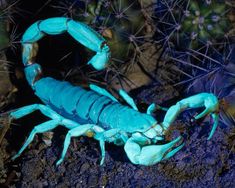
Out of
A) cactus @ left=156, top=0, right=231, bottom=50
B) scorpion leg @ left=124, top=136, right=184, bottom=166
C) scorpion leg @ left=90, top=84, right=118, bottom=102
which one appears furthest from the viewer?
scorpion leg @ left=90, top=84, right=118, bottom=102

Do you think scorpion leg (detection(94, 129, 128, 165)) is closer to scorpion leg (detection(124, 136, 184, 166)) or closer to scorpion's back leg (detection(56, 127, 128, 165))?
scorpion's back leg (detection(56, 127, 128, 165))

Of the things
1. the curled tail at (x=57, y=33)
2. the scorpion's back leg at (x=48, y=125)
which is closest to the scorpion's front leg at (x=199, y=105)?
the curled tail at (x=57, y=33)

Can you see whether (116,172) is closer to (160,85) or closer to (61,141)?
(61,141)

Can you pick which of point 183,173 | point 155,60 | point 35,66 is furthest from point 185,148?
point 35,66

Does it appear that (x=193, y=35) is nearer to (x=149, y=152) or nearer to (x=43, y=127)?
(x=149, y=152)

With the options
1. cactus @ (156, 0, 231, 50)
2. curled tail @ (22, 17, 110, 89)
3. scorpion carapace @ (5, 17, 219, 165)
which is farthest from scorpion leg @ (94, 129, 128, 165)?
cactus @ (156, 0, 231, 50)

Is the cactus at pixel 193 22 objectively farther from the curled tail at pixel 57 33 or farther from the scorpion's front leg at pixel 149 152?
the scorpion's front leg at pixel 149 152

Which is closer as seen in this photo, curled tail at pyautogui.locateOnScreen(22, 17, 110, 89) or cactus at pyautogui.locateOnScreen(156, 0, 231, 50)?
curled tail at pyautogui.locateOnScreen(22, 17, 110, 89)
